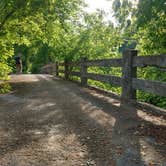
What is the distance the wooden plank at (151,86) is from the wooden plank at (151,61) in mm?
386

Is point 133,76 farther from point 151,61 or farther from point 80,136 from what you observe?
point 80,136

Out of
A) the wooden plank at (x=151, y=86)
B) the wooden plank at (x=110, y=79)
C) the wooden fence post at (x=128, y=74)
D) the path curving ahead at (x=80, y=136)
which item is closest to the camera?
the path curving ahead at (x=80, y=136)

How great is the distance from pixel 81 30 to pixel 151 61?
11.6 metres

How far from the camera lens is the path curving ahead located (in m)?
3.80

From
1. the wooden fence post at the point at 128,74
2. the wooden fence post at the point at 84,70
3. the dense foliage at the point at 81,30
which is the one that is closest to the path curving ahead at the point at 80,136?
the wooden fence post at the point at 128,74

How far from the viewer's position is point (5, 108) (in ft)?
24.3

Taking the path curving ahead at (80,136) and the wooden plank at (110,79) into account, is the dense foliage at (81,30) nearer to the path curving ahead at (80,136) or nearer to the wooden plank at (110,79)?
the wooden plank at (110,79)

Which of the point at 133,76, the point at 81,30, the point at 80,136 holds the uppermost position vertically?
the point at 81,30

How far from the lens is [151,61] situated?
6633 mm

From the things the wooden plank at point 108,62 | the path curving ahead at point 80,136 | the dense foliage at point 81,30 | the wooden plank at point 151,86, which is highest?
the dense foliage at point 81,30

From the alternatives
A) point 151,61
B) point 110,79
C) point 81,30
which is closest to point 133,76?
point 151,61

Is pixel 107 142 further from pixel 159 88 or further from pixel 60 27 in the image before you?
pixel 60 27

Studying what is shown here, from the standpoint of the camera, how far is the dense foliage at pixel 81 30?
22.9 ft

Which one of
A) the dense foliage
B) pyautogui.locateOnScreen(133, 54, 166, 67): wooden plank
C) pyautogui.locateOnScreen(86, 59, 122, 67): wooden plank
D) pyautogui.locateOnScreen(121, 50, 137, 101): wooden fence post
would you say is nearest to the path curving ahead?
pyautogui.locateOnScreen(121, 50, 137, 101): wooden fence post
